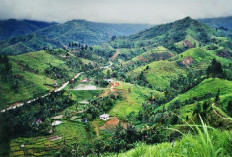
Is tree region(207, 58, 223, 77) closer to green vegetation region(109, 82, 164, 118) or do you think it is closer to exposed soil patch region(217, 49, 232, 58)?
green vegetation region(109, 82, 164, 118)

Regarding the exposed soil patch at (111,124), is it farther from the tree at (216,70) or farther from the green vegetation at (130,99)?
the tree at (216,70)

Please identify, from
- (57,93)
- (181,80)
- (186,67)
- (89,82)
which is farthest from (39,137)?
(186,67)

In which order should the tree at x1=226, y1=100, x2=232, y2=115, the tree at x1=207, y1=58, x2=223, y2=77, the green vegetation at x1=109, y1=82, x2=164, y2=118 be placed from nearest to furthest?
the tree at x1=226, y1=100, x2=232, y2=115
the green vegetation at x1=109, y1=82, x2=164, y2=118
the tree at x1=207, y1=58, x2=223, y2=77

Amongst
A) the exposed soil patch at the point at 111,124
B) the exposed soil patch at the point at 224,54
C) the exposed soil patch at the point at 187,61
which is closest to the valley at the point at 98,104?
the exposed soil patch at the point at 111,124

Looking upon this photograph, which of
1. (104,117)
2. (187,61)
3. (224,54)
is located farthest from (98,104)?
(224,54)

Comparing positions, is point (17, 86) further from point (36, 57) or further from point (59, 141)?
point (36, 57)

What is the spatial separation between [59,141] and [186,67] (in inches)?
3791

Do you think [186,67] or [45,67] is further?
[186,67]

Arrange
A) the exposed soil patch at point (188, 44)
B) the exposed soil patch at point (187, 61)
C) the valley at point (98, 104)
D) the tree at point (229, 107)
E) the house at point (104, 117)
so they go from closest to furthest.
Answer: the tree at point (229, 107) < the valley at point (98, 104) < the house at point (104, 117) < the exposed soil patch at point (187, 61) < the exposed soil patch at point (188, 44)

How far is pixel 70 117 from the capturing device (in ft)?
214

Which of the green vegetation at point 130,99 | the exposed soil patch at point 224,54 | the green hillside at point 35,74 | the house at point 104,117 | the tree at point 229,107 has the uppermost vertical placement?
the exposed soil patch at point 224,54

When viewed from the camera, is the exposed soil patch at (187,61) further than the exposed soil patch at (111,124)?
Yes

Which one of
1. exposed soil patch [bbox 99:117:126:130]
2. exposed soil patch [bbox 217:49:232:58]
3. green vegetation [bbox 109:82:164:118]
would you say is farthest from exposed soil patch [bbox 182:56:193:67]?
exposed soil patch [bbox 99:117:126:130]

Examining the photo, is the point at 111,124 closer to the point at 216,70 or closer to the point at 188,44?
the point at 216,70
